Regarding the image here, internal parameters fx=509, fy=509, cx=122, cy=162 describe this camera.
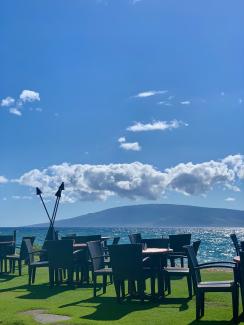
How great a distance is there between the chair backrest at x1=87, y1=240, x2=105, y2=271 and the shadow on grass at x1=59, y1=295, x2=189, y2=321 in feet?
2.23

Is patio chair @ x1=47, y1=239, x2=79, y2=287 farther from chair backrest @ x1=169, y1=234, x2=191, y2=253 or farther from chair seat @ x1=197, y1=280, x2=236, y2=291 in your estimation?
chair seat @ x1=197, y1=280, x2=236, y2=291

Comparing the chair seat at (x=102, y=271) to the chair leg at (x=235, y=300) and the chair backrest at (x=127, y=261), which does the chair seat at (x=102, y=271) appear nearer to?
the chair backrest at (x=127, y=261)

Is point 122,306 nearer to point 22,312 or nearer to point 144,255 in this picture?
point 144,255

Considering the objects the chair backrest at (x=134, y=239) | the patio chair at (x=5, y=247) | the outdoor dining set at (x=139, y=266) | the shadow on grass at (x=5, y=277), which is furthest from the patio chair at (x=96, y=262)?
the patio chair at (x=5, y=247)

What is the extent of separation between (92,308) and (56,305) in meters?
0.73

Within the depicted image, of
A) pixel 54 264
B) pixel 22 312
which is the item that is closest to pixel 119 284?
pixel 22 312

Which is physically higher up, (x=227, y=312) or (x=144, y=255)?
(x=144, y=255)

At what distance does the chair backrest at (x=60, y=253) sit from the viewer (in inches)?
428

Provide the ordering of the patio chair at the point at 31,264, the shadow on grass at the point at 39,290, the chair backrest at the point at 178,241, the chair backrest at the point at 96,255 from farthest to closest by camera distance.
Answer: the chair backrest at the point at 178,241
the patio chair at the point at 31,264
the shadow on grass at the point at 39,290
the chair backrest at the point at 96,255

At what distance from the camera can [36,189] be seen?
16328mm

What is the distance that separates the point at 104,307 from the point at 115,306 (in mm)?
190

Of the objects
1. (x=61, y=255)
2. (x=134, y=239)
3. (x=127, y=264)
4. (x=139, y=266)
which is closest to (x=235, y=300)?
(x=139, y=266)

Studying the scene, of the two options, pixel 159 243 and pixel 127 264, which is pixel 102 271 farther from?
pixel 159 243

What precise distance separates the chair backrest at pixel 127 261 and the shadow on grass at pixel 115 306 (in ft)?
1.54
